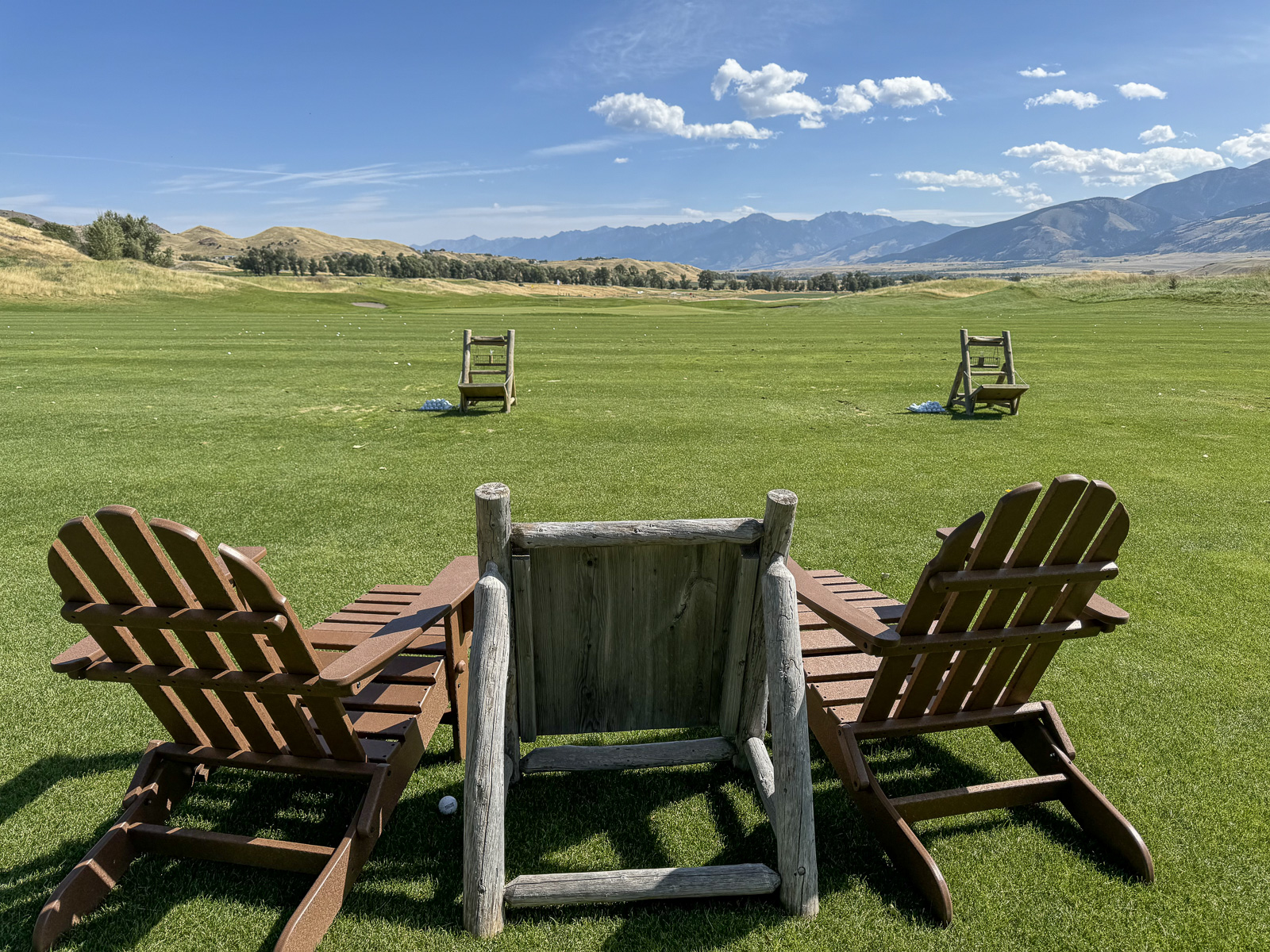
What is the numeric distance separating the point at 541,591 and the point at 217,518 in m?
5.58

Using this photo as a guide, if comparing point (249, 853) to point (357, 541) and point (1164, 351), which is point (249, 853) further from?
point (1164, 351)

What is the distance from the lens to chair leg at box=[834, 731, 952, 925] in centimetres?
254

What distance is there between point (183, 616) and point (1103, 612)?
354cm

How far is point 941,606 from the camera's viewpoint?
8.41 ft

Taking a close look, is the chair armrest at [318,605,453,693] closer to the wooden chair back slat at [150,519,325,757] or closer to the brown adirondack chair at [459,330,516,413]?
the wooden chair back slat at [150,519,325,757]

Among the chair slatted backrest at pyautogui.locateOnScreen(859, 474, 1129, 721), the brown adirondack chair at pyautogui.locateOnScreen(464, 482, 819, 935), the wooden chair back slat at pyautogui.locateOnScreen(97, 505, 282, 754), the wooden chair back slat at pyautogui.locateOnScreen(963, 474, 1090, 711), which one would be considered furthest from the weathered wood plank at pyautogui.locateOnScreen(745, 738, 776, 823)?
the wooden chair back slat at pyautogui.locateOnScreen(97, 505, 282, 754)

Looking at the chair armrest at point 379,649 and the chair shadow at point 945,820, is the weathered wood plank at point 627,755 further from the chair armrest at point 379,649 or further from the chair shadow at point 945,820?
the chair armrest at point 379,649

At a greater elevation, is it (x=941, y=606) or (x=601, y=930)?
(x=941, y=606)

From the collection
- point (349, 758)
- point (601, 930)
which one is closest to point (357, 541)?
point (349, 758)

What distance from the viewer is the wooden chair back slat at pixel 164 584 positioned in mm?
2150

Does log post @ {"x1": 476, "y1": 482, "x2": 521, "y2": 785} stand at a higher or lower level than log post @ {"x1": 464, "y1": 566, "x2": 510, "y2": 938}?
higher

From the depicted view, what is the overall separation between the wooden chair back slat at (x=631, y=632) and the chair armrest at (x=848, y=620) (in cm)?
32

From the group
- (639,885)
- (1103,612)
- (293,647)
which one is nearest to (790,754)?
(639,885)

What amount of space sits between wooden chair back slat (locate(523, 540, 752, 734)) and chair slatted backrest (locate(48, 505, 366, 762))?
0.91 metres
